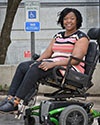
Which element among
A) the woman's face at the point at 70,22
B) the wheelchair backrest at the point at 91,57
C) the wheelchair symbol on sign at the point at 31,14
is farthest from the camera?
the wheelchair symbol on sign at the point at 31,14

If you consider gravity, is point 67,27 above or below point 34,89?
above

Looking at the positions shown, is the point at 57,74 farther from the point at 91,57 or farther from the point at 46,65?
the point at 91,57

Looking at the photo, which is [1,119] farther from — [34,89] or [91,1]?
[91,1]

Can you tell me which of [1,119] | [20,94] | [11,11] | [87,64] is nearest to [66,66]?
[87,64]

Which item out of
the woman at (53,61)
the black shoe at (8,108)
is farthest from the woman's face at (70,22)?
the black shoe at (8,108)

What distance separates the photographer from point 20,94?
4828mm

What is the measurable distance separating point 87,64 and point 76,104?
1.64ft

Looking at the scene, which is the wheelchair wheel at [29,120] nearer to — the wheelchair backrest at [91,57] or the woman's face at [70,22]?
the wheelchair backrest at [91,57]

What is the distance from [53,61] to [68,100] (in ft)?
1.93

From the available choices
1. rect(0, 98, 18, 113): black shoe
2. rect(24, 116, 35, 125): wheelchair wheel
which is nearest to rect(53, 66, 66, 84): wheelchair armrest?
rect(0, 98, 18, 113): black shoe

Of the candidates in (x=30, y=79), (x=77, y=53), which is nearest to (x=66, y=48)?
(x=77, y=53)

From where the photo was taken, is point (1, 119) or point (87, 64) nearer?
point (87, 64)

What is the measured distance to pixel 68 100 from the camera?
17.2ft

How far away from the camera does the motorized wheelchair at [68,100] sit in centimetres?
488
